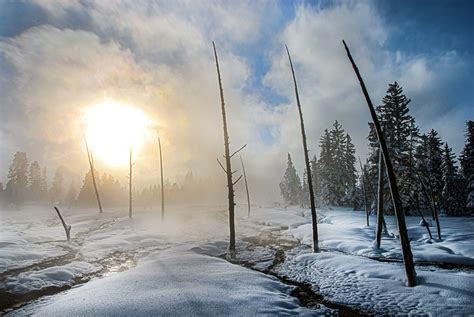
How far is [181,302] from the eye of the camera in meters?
7.20

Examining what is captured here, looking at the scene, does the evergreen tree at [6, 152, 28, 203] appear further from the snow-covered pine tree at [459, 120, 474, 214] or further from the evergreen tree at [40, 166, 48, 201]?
the snow-covered pine tree at [459, 120, 474, 214]

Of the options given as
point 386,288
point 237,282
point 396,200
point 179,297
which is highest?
point 396,200

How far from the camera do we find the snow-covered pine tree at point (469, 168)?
3286 cm

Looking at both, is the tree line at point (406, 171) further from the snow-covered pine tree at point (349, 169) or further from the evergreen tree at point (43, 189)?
the evergreen tree at point (43, 189)

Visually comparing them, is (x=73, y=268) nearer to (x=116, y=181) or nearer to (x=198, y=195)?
(x=116, y=181)

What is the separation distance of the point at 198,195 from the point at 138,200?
2764cm

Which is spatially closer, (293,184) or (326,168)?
(326,168)

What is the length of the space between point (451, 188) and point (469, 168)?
467 centimetres

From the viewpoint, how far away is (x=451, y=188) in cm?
3753

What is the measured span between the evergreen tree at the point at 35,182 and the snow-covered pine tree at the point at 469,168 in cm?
10073

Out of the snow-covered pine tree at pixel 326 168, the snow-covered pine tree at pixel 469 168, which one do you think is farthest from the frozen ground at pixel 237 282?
the snow-covered pine tree at pixel 326 168

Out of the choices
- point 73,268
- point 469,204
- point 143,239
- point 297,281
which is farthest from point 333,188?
point 73,268

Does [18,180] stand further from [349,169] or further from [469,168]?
[469,168]

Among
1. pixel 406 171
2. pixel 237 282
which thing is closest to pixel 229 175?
pixel 237 282
